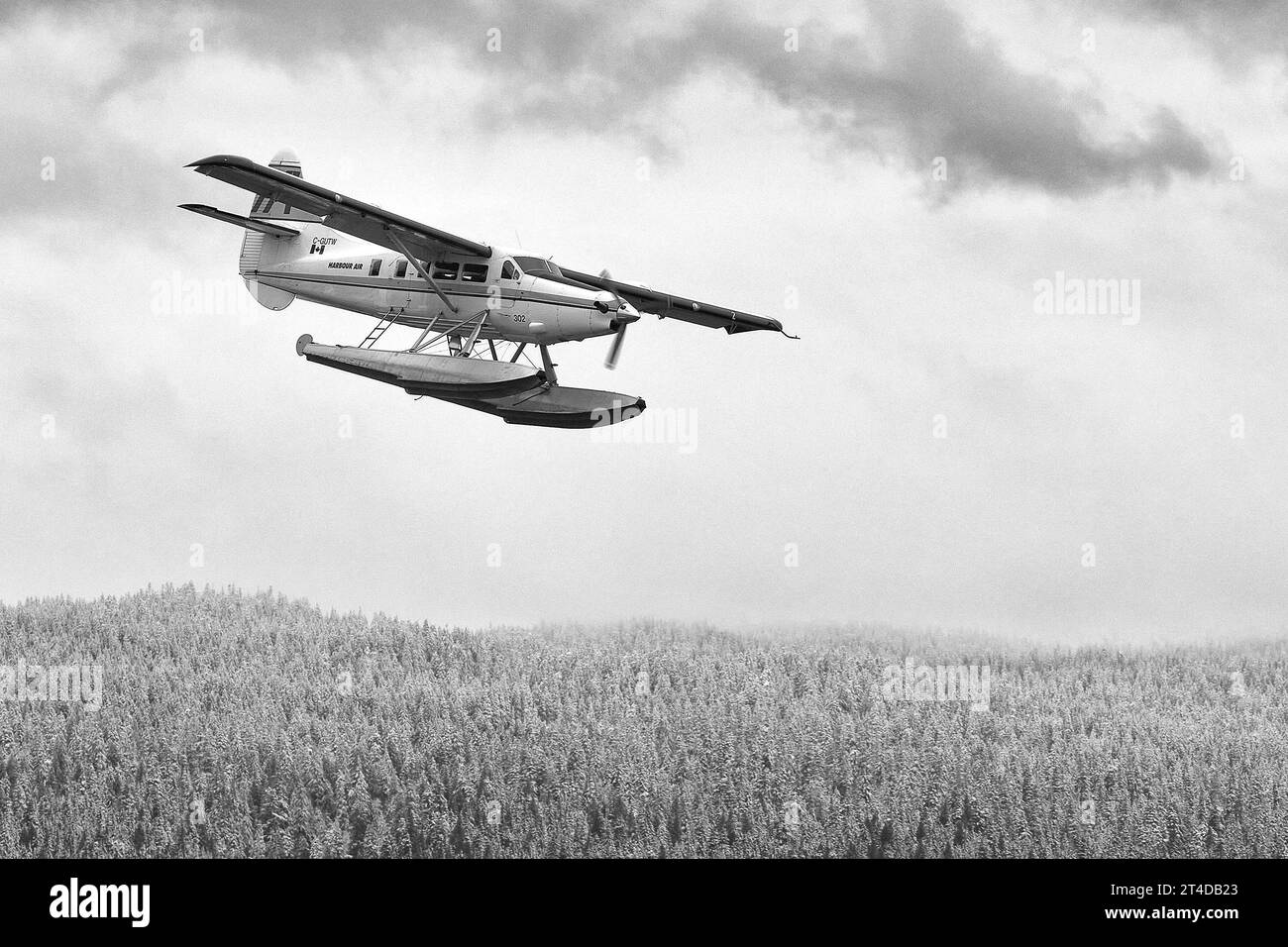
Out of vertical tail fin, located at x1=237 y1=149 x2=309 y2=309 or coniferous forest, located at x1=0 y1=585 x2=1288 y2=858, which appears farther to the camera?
vertical tail fin, located at x1=237 y1=149 x2=309 y2=309

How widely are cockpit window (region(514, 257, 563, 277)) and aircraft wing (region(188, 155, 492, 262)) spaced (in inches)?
23.4

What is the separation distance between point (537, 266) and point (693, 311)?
4.20 meters

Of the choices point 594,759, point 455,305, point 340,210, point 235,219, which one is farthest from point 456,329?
point 594,759

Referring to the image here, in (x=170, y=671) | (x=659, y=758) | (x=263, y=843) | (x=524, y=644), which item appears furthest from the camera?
(x=524, y=644)

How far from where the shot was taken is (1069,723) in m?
22.8

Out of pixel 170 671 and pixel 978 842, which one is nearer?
pixel 978 842

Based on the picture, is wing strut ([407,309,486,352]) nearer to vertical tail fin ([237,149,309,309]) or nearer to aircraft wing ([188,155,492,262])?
aircraft wing ([188,155,492,262])

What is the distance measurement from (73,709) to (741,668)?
Answer: 12.5 m

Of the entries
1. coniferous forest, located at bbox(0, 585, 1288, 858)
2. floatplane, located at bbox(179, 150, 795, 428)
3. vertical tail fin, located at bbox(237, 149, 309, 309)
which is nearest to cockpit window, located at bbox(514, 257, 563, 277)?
floatplane, located at bbox(179, 150, 795, 428)

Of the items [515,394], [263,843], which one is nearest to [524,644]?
[515,394]

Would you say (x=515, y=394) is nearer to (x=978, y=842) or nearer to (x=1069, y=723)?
(x=978, y=842)

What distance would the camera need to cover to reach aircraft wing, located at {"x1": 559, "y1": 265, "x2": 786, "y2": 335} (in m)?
23.5

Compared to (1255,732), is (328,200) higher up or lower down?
higher up

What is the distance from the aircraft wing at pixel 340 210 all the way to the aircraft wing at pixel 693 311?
3416 millimetres
